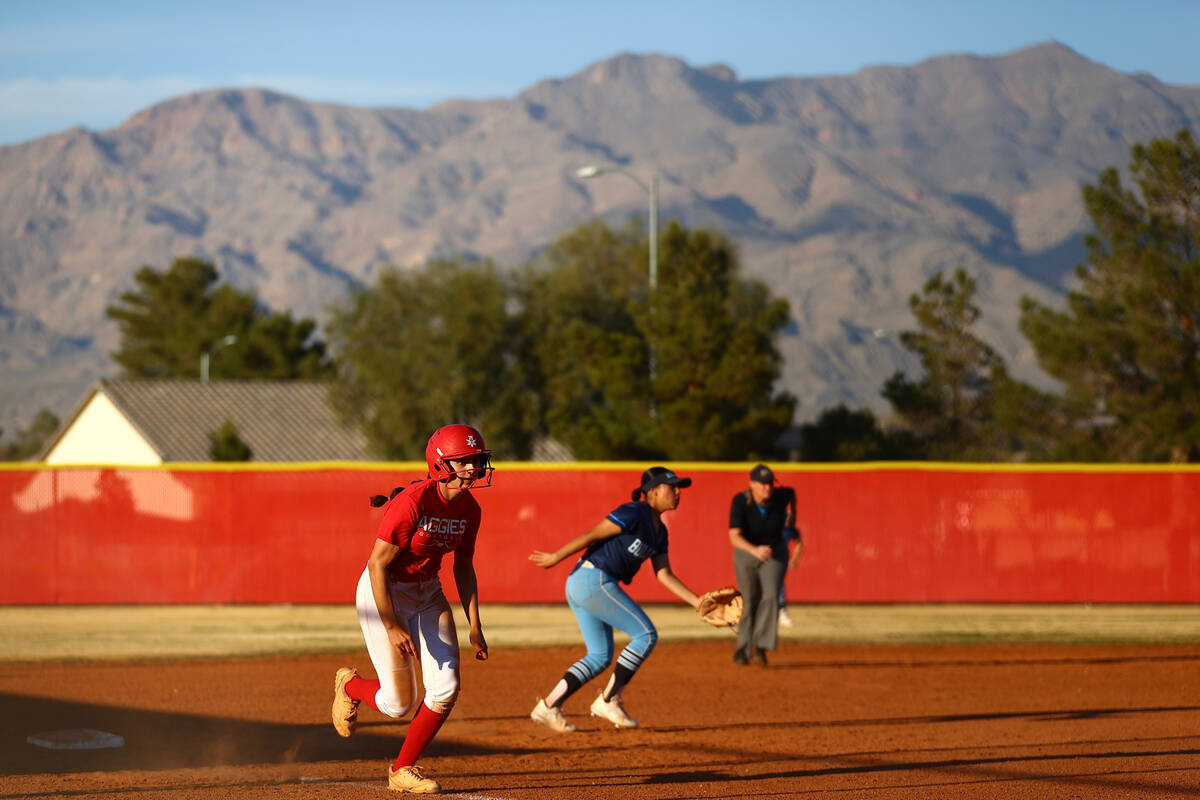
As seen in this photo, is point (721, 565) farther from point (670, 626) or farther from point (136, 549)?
point (136, 549)

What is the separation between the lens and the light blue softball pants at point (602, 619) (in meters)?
8.98

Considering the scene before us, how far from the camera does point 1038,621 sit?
17609 mm

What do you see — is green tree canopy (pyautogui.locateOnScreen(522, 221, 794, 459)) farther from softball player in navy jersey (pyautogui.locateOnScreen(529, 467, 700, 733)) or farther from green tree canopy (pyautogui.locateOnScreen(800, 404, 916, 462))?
softball player in navy jersey (pyautogui.locateOnScreen(529, 467, 700, 733))

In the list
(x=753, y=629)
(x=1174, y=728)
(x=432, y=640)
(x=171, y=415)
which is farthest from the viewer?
(x=171, y=415)

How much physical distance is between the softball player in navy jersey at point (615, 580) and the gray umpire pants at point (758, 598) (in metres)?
3.45

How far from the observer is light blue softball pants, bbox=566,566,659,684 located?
898 centimetres

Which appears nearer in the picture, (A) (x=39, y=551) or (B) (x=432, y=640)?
(B) (x=432, y=640)

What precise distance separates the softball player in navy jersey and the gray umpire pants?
3.45m

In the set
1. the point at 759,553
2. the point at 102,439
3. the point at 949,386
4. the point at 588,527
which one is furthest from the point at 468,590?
the point at 102,439

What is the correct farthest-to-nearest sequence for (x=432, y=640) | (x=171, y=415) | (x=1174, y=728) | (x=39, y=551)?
(x=171, y=415), (x=39, y=551), (x=1174, y=728), (x=432, y=640)

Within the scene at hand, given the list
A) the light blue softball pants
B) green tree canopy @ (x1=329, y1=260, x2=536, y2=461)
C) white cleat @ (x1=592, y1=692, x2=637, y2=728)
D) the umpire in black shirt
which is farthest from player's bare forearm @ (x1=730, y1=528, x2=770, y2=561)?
green tree canopy @ (x1=329, y1=260, x2=536, y2=461)

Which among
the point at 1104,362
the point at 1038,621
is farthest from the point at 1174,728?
the point at 1104,362

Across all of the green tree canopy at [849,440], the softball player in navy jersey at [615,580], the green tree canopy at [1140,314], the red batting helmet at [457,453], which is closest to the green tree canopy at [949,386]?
the green tree canopy at [849,440]

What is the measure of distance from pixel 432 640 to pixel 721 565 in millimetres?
12637
